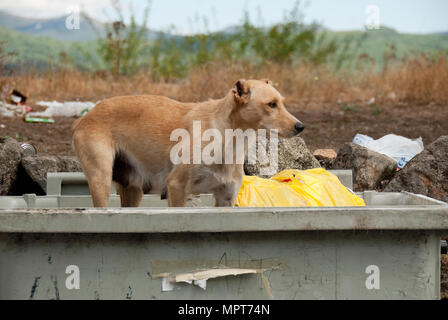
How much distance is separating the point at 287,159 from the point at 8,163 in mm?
2617

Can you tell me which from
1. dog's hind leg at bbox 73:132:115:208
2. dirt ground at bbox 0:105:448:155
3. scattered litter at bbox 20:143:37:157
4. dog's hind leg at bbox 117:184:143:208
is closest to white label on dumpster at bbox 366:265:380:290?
dog's hind leg at bbox 73:132:115:208

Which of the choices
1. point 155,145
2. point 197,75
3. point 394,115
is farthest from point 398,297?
point 197,75

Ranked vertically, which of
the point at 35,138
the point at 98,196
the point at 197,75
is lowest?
the point at 98,196

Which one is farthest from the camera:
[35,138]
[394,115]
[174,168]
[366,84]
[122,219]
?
[366,84]

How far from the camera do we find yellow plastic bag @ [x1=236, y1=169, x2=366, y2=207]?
4.31 meters

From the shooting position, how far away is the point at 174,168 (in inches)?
165

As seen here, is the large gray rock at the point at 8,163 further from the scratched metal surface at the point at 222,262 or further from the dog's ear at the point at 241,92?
the scratched metal surface at the point at 222,262

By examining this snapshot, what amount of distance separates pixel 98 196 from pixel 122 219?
1.54m

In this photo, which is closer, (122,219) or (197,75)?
(122,219)

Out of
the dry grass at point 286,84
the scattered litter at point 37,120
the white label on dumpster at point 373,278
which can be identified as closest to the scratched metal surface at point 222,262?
the white label on dumpster at point 373,278

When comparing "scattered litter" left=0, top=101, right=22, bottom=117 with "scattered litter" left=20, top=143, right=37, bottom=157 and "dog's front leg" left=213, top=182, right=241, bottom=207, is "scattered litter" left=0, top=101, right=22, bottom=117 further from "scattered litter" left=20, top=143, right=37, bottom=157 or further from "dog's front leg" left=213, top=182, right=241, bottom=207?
"dog's front leg" left=213, top=182, right=241, bottom=207

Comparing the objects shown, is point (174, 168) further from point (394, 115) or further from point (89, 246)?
point (394, 115)

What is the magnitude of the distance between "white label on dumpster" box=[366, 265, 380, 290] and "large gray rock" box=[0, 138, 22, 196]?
12.6 ft

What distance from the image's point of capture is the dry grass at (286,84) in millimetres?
11047
